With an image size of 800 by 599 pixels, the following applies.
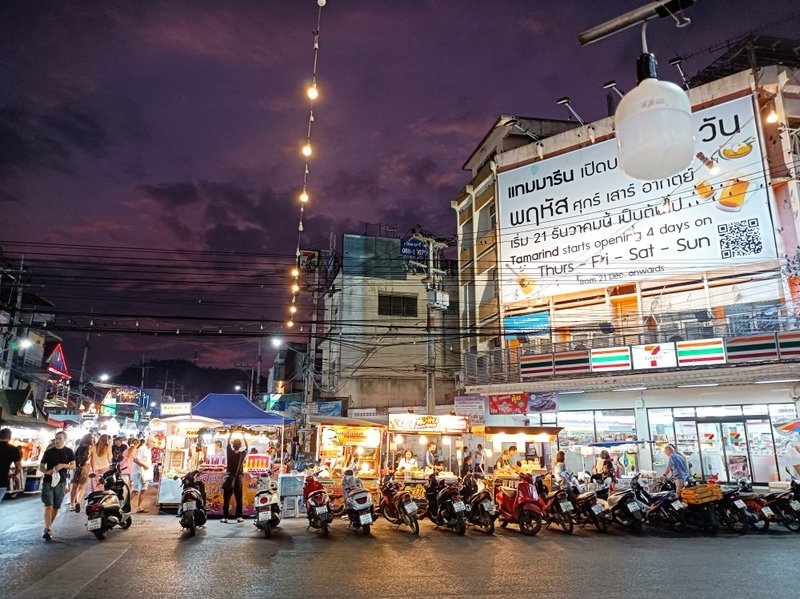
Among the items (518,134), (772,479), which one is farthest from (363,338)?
(772,479)

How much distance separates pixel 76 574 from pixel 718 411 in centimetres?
2040

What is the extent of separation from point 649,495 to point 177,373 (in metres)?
150

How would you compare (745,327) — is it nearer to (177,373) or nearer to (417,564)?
(417,564)

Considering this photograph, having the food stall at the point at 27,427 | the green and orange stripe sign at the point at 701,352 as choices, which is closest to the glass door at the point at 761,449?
the green and orange stripe sign at the point at 701,352

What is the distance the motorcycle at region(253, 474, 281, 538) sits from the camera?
11117 millimetres

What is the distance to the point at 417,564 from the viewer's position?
8.59 meters

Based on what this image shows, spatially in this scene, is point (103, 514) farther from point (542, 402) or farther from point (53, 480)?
point (542, 402)

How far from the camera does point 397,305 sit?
36.4 m

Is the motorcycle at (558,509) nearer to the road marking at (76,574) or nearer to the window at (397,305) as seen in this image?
the road marking at (76,574)

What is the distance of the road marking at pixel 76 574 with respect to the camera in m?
6.47

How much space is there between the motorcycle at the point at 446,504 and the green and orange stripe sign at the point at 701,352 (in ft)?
32.9

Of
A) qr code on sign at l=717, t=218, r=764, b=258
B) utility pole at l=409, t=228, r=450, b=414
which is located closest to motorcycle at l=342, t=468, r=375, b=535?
utility pole at l=409, t=228, r=450, b=414

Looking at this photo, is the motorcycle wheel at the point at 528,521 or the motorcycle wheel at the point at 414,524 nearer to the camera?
the motorcycle wheel at the point at 414,524

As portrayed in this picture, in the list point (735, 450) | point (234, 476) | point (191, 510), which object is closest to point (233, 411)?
point (234, 476)
